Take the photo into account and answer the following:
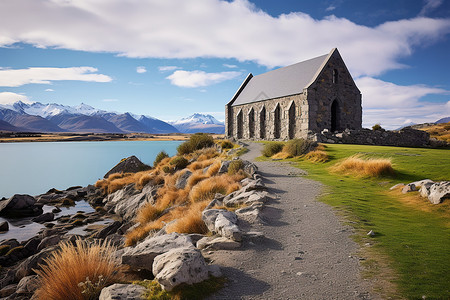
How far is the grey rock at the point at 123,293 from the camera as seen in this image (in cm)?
375

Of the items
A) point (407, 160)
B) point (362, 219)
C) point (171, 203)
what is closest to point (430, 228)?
point (362, 219)

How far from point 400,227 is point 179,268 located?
5695 mm

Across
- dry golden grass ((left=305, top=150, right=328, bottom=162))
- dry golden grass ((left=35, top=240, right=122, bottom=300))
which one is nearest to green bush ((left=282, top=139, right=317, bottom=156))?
dry golden grass ((left=305, top=150, right=328, bottom=162))

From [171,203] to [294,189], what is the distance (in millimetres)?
7091

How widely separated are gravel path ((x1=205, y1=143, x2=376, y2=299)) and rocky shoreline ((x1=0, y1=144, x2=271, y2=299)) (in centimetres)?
40

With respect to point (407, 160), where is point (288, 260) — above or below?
below

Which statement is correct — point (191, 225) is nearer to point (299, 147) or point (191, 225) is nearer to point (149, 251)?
point (149, 251)

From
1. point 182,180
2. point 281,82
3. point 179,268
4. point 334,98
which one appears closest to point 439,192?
point 179,268

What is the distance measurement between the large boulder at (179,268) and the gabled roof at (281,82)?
2846cm

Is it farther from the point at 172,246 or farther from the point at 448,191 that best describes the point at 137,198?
the point at 448,191

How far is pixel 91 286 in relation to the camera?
13.6ft

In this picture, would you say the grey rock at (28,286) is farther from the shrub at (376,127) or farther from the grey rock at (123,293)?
the shrub at (376,127)

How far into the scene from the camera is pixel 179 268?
3990 mm

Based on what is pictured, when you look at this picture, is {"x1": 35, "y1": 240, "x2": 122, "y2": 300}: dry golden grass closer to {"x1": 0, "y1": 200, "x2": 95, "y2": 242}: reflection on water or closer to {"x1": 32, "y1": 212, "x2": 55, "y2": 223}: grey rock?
{"x1": 0, "y1": 200, "x2": 95, "y2": 242}: reflection on water
